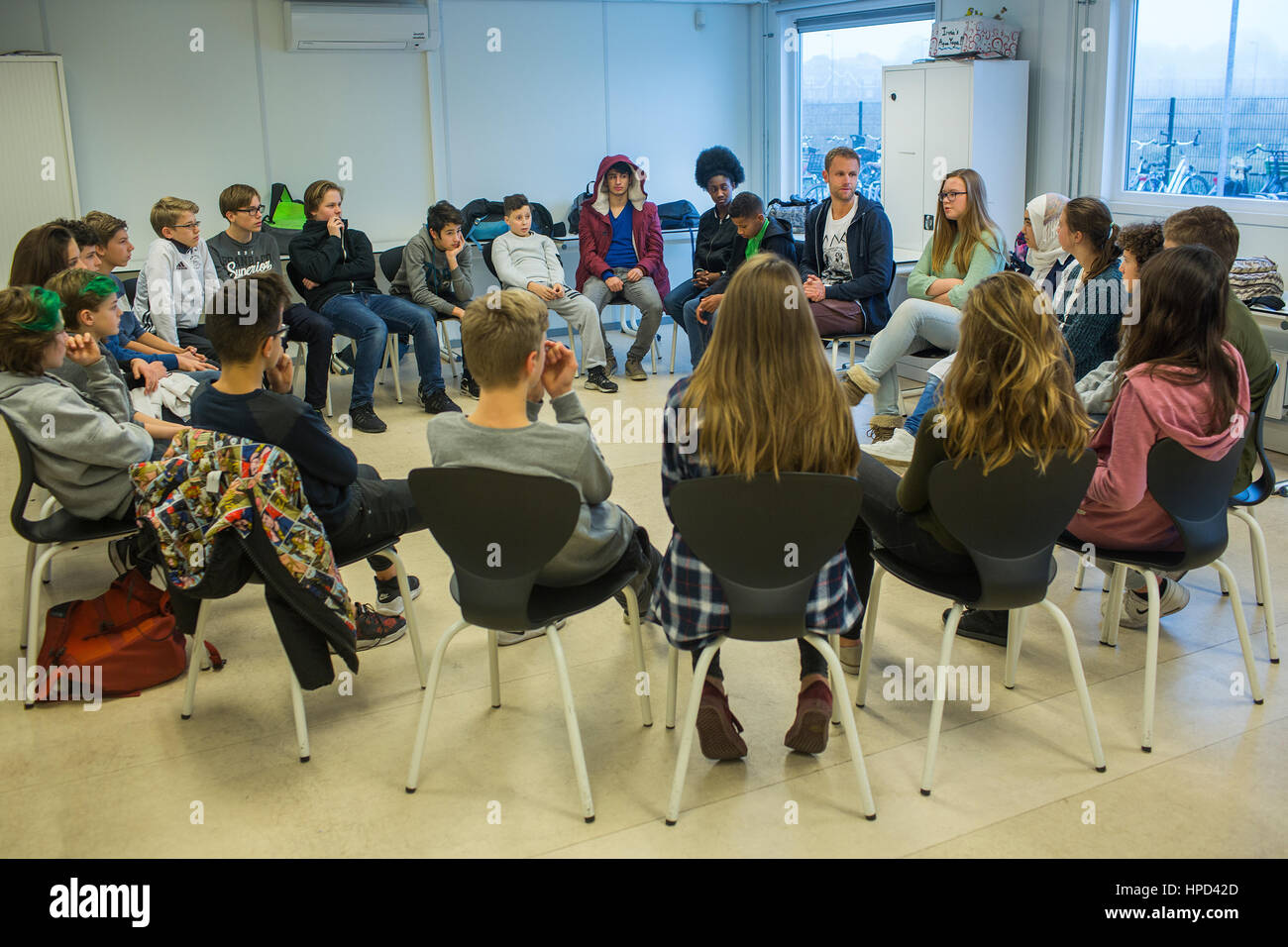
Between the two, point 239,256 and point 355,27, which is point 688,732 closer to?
point 239,256

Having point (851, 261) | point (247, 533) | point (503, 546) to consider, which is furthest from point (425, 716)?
point (851, 261)

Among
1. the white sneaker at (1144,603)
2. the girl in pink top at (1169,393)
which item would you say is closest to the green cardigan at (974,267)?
the white sneaker at (1144,603)

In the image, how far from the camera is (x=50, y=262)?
4137 mm

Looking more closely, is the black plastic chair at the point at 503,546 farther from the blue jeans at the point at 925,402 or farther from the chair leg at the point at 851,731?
the blue jeans at the point at 925,402

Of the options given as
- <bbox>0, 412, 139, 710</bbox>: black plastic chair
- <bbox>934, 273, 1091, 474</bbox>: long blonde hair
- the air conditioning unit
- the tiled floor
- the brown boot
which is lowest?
the tiled floor

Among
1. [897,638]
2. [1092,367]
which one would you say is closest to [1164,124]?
[1092,367]

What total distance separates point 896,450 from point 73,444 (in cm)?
317

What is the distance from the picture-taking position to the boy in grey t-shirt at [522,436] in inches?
103

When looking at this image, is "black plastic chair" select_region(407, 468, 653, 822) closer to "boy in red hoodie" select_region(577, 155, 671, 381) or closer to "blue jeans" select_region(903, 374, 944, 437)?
"blue jeans" select_region(903, 374, 944, 437)

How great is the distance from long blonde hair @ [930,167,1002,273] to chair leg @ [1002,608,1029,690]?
263 cm

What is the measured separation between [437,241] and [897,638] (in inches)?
157

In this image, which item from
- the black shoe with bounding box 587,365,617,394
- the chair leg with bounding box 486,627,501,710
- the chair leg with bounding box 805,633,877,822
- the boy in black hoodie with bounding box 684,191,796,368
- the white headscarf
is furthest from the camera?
the black shoe with bounding box 587,365,617,394

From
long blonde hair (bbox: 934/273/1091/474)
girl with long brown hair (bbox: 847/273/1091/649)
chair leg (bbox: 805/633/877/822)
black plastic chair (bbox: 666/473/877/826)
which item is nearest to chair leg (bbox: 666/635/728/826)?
black plastic chair (bbox: 666/473/877/826)

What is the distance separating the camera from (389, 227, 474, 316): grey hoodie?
21.2ft
